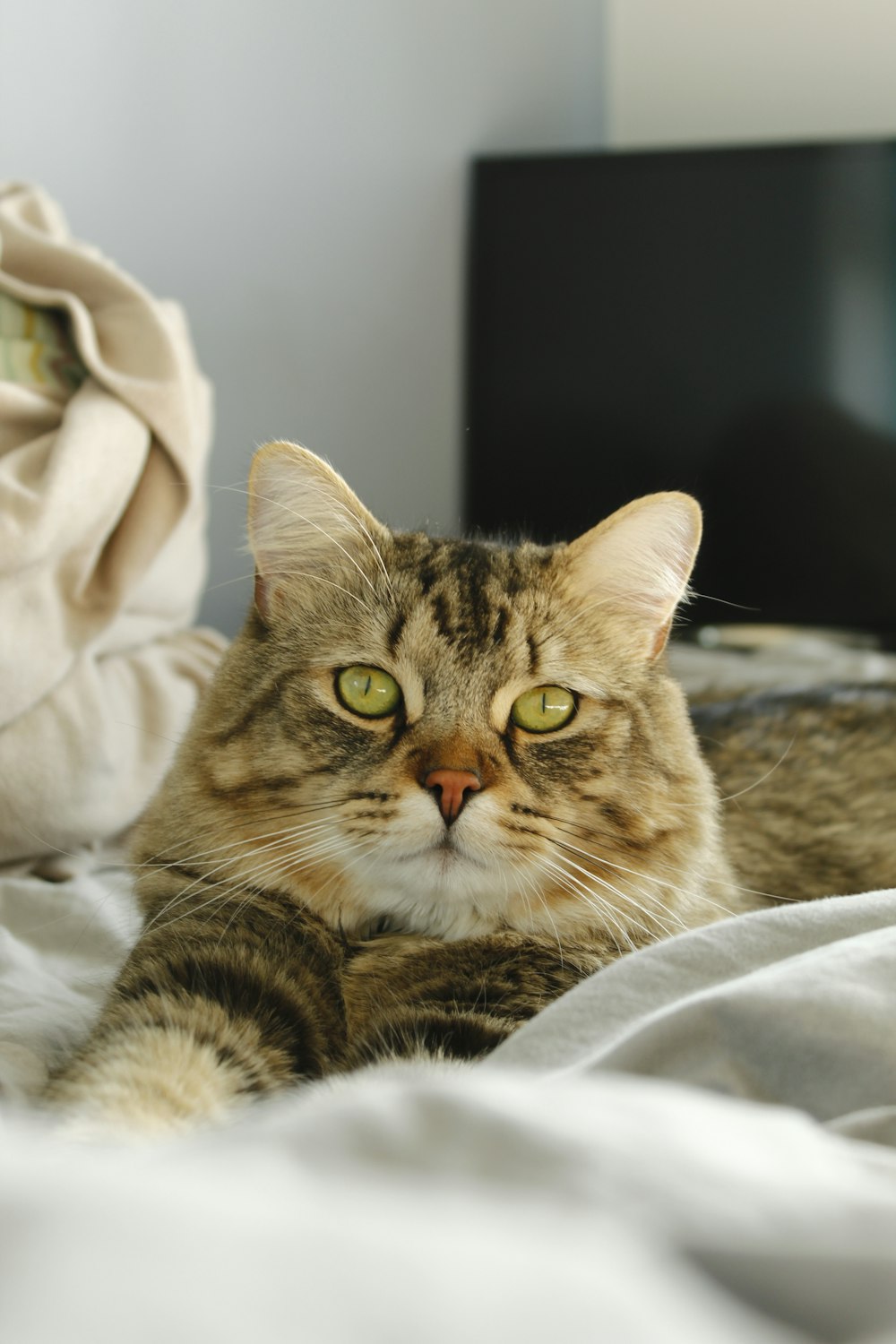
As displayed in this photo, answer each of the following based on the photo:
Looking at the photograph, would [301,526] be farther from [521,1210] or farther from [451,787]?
[521,1210]

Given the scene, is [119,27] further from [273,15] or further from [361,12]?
[361,12]

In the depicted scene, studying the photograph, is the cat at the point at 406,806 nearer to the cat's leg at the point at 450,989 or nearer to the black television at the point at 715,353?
the cat's leg at the point at 450,989

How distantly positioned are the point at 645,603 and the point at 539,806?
0.26m

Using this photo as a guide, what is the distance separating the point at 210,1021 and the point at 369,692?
309 millimetres

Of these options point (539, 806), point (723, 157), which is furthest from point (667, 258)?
point (539, 806)

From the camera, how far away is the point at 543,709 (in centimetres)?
105

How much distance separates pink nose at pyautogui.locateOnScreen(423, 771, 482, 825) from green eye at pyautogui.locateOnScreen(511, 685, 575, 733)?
0.34 ft

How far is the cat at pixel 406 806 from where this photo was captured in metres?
0.92

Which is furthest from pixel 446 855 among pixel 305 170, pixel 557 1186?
pixel 305 170

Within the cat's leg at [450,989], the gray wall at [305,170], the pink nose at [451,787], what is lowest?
the cat's leg at [450,989]

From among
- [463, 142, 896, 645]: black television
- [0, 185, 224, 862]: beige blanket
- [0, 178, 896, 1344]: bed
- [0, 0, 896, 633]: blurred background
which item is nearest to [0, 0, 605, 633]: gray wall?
[0, 0, 896, 633]: blurred background

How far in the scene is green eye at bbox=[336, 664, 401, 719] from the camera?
1.04 metres

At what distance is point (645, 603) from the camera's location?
1.14 metres

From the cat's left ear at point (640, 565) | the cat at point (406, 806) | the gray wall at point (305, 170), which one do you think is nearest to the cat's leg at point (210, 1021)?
the cat at point (406, 806)
